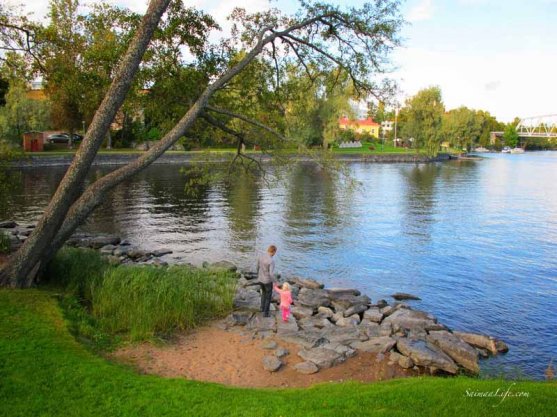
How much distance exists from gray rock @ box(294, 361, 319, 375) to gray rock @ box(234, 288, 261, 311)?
162 inches

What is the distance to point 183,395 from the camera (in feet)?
27.7

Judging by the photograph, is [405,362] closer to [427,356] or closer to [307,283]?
[427,356]

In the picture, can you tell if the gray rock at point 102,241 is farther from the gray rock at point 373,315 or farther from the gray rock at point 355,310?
the gray rock at point 373,315

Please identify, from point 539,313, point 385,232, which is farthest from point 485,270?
point 385,232

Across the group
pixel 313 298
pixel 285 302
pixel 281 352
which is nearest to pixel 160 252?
pixel 313 298

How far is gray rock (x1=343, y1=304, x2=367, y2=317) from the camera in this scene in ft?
51.9

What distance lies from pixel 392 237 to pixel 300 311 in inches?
590

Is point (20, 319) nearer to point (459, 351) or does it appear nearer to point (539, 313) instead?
point (459, 351)

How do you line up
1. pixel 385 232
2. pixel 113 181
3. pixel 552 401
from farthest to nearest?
pixel 385 232 < pixel 113 181 < pixel 552 401

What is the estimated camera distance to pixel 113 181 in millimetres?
13617

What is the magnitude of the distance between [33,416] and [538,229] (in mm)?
32576

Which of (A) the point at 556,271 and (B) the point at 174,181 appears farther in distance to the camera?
(B) the point at 174,181

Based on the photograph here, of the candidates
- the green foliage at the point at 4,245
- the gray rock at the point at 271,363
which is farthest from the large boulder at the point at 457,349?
the green foliage at the point at 4,245

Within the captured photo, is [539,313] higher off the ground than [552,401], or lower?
lower
